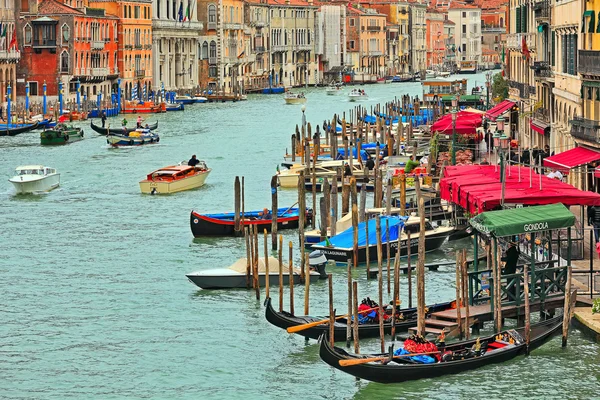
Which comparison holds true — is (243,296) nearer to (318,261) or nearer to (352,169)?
(318,261)

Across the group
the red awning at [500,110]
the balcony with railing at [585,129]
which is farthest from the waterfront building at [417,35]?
the balcony with railing at [585,129]

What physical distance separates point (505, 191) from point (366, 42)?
10762 centimetres

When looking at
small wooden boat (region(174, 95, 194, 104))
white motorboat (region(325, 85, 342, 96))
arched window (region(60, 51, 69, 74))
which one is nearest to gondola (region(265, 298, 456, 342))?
arched window (region(60, 51, 69, 74))

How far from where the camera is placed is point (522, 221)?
18891mm

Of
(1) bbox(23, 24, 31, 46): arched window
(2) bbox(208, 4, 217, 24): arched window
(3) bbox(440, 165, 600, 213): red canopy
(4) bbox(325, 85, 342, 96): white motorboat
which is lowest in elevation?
(3) bbox(440, 165, 600, 213): red canopy

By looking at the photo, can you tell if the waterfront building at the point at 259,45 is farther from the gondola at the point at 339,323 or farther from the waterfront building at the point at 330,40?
the gondola at the point at 339,323

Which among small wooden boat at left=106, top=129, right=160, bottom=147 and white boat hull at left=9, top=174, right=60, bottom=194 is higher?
small wooden boat at left=106, top=129, right=160, bottom=147

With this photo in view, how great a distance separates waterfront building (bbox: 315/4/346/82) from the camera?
12012cm

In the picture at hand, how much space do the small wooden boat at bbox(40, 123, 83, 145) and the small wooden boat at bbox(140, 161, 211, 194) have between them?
14846 millimetres

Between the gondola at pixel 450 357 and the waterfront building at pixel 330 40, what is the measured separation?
102273mm

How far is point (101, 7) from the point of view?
8306 cm

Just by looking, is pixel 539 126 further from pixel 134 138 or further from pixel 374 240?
pixel 134 138

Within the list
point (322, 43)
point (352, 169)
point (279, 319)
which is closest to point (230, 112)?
point (352, 169)

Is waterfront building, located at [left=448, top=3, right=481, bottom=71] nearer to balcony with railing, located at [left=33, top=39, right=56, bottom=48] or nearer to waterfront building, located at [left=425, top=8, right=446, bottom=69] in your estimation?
waterfront building, located at [left=425, top=8, right=446, bottom=69]
